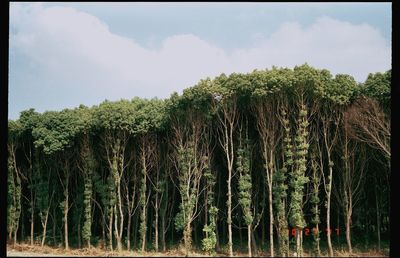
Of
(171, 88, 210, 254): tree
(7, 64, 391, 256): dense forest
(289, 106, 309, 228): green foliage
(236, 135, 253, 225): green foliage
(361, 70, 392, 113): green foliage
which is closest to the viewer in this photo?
(361, 70, 392, 113): green foliage

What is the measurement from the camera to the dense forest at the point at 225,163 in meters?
22.8

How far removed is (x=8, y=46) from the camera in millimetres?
2326

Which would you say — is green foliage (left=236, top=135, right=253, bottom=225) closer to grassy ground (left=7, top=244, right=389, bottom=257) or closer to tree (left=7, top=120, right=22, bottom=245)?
grassy ground (left=7, top=244, right=389, bottom=257)

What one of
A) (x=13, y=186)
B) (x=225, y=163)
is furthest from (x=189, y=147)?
(x=13, y=186)

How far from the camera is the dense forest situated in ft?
74.8

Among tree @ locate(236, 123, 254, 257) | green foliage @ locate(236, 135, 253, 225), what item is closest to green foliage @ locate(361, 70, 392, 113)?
tree @ locate(236, 123, 254, 257)

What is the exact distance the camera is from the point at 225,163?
2703cm

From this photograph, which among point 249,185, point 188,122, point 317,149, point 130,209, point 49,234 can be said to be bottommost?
point 49,234

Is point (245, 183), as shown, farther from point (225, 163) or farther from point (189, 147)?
point (189, 147)

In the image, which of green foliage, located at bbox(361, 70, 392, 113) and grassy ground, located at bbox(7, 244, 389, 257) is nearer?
green foliage, located at bbox(361, 70, 392, 113)

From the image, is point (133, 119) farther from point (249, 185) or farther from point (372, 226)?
point (372, 226)

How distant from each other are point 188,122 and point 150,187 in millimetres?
6164

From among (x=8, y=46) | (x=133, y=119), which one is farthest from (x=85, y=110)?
(x=8, y=46)

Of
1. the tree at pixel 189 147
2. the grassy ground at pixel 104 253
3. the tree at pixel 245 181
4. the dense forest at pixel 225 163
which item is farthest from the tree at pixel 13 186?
the tree at pixel 245 181
